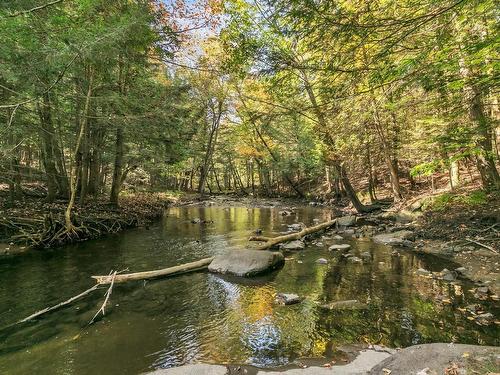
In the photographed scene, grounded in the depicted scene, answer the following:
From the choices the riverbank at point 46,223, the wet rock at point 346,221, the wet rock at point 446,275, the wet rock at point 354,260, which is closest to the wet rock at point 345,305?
the wet rock at point 446,275

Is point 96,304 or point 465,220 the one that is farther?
point 465,220

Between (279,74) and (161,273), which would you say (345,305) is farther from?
(279,74)

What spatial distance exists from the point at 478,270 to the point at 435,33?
530 centimetres

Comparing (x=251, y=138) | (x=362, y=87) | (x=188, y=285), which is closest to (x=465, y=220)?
(x=362, y=87)

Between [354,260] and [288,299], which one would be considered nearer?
[288,299]

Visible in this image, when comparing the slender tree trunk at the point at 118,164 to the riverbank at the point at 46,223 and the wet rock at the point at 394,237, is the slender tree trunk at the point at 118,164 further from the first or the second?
the wet rock at the point at 394,237

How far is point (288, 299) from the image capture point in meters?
6.05

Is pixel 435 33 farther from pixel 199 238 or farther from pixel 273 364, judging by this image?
pixel 199 238

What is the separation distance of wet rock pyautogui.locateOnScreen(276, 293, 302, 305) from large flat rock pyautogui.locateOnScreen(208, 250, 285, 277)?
1571mm

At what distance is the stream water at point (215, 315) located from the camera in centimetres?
435

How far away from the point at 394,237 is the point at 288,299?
6.43 meters

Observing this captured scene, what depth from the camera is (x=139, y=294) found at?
261 inches

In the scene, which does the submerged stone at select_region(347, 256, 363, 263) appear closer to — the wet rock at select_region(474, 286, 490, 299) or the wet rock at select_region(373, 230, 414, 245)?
the wet rock at select_region(373, 230, 414, 245)

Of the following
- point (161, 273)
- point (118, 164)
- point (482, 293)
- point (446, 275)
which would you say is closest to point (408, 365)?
point (482, 293)
